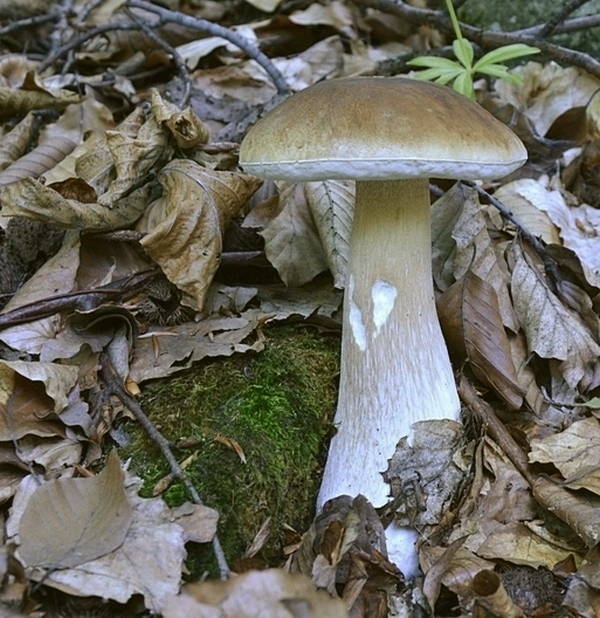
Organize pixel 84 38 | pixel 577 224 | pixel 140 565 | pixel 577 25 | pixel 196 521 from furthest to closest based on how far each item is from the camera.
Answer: pixel 84 38 < pixel 577 25 < pixel 577 224 < pixel 196 521 < pixel 140 565

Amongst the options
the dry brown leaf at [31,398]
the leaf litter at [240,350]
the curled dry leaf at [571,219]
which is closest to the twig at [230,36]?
the leaf litter at [240,350]

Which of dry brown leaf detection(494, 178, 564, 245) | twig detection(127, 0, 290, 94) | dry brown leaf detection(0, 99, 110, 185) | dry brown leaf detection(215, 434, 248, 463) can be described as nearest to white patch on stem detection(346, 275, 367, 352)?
dry brown leaf detection(215, 434, 248, 463)

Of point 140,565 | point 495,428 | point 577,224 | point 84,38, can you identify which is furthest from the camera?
point 84,38

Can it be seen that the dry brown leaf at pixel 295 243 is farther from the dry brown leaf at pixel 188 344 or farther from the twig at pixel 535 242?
the twig at pixel 535 242

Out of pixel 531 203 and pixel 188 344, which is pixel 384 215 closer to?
pixel 188 344

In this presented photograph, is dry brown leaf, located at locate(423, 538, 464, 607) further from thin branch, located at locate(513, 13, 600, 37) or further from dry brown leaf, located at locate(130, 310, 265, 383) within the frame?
thin branch, located at locate(513, 13, 600, 37)

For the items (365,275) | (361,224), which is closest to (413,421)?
(365,275)

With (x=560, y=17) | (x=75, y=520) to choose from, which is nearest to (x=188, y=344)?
(x=75, y=520)
